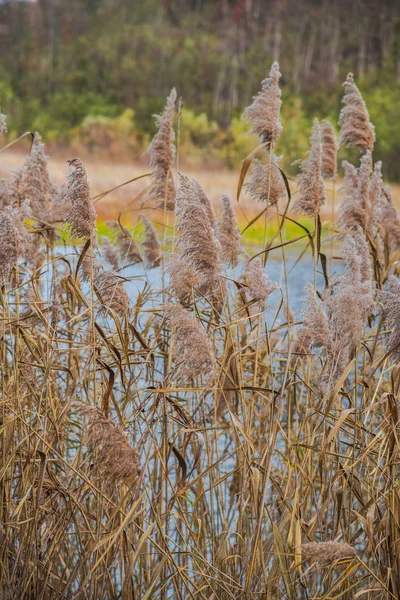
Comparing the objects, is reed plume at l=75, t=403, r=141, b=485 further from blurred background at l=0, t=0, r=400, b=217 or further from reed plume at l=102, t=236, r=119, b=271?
blurred background at l=0, t=0, r=400, b=217

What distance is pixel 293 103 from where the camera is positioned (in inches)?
855

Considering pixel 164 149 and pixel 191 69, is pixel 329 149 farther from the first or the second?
pixel 191 69

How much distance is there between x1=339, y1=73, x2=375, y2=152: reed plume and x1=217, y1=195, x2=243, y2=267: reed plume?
0.55 m

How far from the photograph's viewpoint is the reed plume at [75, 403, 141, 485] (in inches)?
50.6

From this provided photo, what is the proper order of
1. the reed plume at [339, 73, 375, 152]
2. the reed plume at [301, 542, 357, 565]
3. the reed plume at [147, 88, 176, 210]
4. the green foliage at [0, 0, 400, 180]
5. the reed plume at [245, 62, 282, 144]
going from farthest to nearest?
the green foliage at [0, 0, 400, 180] < the reed plume at [339, 73, 375, 152] < the reed plume at [147, 88, 176, 210] < the reed plume at [245, 62, 282, 144] < the reed plume at [301, 542, 357, 565]

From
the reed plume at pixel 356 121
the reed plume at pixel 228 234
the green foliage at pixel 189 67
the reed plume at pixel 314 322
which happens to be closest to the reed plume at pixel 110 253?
the reed plume at pixel 228 234

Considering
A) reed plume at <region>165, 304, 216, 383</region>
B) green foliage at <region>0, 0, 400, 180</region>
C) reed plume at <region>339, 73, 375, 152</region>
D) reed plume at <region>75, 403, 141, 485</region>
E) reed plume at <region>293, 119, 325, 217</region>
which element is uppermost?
green foliage at <region>0, 0, 400, 180</region>

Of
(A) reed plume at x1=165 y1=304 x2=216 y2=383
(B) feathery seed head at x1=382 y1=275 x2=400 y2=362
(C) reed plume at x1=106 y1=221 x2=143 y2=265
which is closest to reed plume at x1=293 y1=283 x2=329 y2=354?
(B) feathery seed head at x1=382 y1=275 x2=400 y2=362

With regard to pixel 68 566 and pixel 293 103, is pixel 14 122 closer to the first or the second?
pixel 293 103

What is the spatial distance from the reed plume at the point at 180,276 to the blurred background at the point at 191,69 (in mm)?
18378

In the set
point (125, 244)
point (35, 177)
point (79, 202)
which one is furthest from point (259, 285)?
point (125, 244)

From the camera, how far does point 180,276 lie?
63.1 inches

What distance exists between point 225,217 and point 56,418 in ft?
1.95

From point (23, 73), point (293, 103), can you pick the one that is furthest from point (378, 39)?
point (23, 73)
